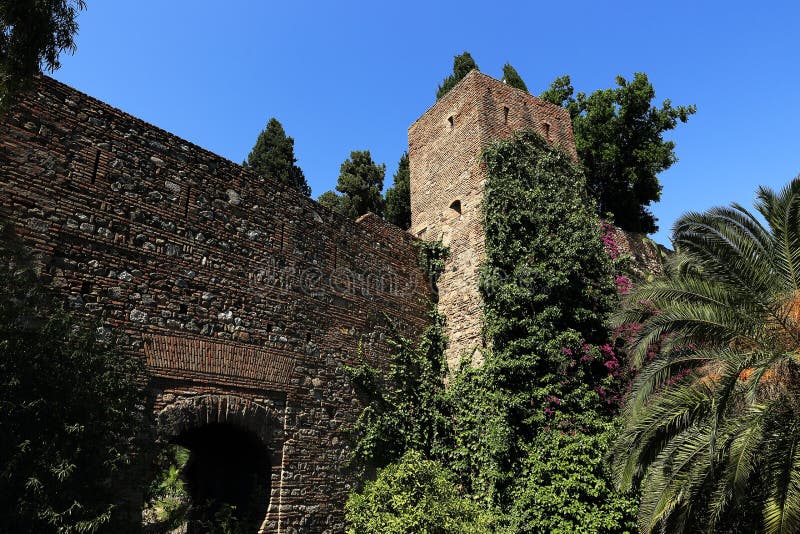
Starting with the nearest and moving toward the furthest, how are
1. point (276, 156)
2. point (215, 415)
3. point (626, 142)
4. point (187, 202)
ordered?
point (215, 415) < point (187, 202) < point (626, 142) < point (276, 156)

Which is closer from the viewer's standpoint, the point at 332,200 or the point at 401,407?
the point at 401,407

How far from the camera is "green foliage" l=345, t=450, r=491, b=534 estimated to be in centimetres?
664

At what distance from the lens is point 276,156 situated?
19969 millimetres

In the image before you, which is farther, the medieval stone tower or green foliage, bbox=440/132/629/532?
the medieval stone tower

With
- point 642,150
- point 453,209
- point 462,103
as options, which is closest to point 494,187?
point 453,209

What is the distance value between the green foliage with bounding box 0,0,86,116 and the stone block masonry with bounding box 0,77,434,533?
118 cm

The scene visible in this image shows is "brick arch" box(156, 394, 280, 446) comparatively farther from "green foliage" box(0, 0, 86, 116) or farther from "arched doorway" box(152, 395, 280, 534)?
"green foliage" box(0, 0, 86, 116)

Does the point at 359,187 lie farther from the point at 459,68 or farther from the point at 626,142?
the point at 626,142

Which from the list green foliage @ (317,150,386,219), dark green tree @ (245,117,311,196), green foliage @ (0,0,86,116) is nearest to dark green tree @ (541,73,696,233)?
green foliage @ (317,150,386,219)

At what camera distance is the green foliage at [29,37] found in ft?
14.5

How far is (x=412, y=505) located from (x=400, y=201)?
46.3ft

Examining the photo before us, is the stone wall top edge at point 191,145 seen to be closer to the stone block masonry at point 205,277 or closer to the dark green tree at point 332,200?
the stone block masonry at point 205,277

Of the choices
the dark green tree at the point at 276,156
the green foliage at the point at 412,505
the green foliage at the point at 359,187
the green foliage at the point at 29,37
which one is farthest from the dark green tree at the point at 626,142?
the green foliage at the point at 29,37

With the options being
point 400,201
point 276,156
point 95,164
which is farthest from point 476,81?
point 276,156
